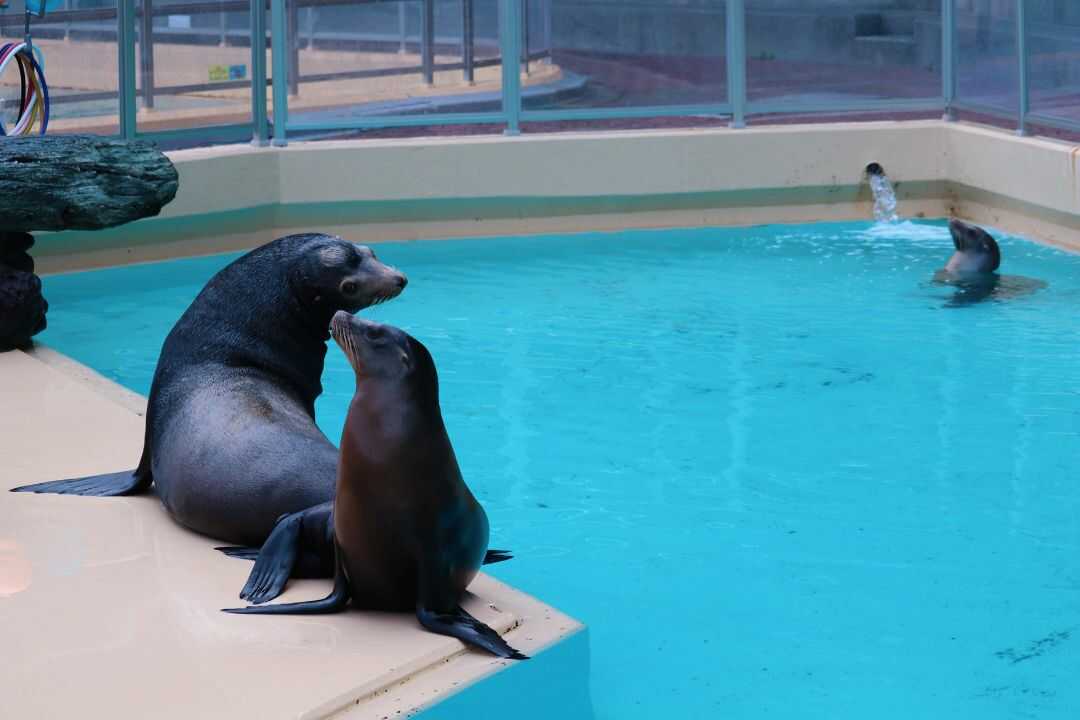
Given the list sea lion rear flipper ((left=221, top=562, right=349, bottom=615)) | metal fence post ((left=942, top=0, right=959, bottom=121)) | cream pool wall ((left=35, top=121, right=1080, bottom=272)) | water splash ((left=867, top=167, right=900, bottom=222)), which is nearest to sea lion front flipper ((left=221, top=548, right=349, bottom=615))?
sea lion rear flipper ((left=221, top=562, right=349, bottom=615))

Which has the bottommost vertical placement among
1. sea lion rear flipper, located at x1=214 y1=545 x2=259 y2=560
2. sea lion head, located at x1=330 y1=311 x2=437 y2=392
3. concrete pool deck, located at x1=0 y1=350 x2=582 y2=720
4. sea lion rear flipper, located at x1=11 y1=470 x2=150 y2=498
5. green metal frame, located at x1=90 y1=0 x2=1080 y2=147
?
concrete pool deck, located at x1=0 y1=350 x2=582 y2=720

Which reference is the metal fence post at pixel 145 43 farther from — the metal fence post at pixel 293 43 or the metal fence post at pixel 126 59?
the metal fence post at pixel 293 43

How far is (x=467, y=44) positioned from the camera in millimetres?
9586

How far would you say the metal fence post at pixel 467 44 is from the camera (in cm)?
957

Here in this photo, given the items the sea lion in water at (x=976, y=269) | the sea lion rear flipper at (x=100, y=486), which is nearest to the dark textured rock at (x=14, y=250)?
the sea lion rear flipper at (x=100, y=486)

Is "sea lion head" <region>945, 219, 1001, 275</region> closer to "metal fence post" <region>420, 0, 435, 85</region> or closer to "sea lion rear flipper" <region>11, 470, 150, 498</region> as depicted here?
"metal fence post" <region>420, 0, 435, 85</region>

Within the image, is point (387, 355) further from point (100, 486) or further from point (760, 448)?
point (760, 448)

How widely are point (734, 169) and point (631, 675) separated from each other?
6.14 m

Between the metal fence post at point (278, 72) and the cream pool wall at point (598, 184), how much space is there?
0.18 meters

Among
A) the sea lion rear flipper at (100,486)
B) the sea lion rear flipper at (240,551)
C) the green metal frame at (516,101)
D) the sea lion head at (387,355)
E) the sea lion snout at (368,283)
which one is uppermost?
the green metal frame at (516,101)

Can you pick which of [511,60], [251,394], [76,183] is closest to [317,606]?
[251,394]

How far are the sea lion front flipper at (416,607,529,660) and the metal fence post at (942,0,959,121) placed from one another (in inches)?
300

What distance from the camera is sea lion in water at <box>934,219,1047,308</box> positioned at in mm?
7609

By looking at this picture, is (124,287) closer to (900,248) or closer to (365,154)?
(365,154)
